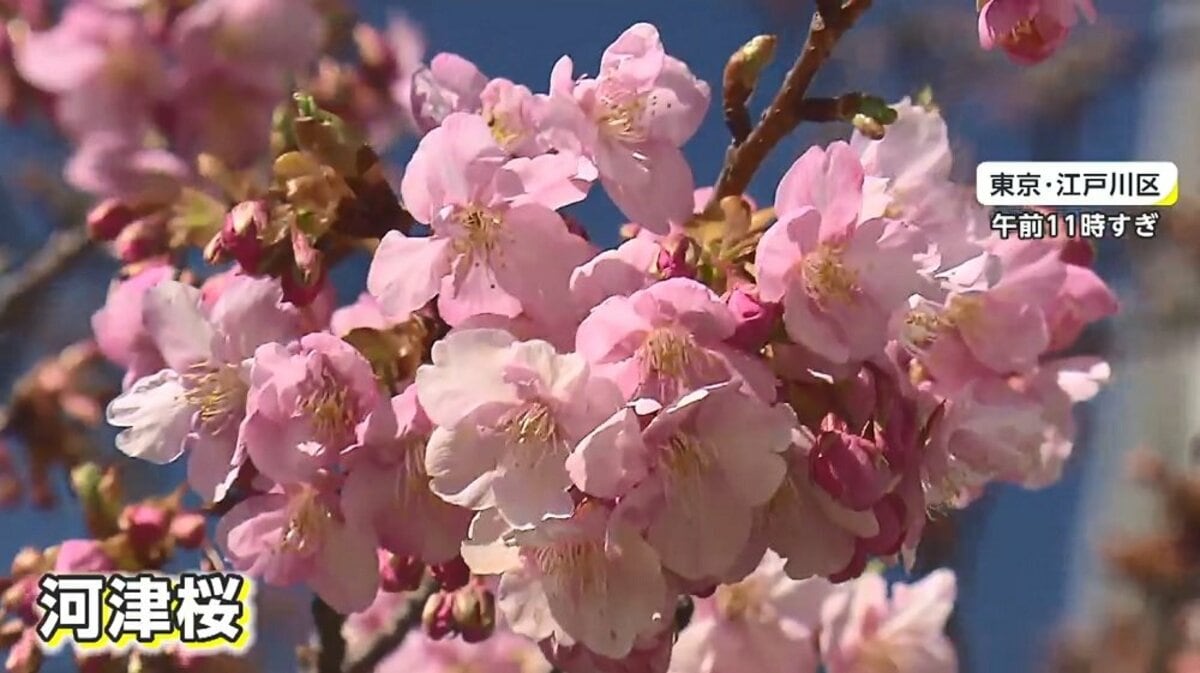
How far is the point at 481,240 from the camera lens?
0.45 metres

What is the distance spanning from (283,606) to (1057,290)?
57 cm

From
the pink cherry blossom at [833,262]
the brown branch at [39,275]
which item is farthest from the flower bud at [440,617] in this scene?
the brown branch at [39,275]

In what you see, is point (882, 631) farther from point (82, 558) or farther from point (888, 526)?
point (82, 558)

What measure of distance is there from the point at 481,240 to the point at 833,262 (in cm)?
12

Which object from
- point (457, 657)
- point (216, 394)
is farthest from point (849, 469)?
point (457, 657)

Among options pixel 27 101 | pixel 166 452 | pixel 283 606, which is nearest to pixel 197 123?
pixel 27 101

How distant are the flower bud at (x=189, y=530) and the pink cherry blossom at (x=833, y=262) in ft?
1.07

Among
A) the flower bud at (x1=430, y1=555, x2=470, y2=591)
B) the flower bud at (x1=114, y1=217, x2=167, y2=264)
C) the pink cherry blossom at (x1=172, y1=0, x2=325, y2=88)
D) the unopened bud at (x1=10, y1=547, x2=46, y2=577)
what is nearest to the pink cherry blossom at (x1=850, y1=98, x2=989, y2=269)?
the flower bud at (x1=430, y1=555, x2=470, y2=591)

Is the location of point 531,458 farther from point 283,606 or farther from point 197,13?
point 197,13

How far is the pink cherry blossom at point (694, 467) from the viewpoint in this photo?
400mm

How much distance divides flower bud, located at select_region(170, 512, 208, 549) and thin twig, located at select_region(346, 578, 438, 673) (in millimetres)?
110

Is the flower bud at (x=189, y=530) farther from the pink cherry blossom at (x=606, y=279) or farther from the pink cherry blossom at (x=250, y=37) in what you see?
the pink cherry blossom at (x=250, y=37)

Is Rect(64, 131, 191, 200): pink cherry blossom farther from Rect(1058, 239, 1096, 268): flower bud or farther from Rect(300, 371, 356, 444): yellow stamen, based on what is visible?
Rect(1058, 239, 1096, 268): flower bud

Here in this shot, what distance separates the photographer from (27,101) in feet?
3.70
